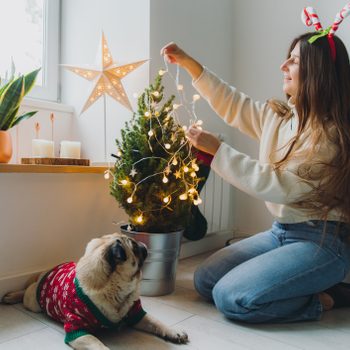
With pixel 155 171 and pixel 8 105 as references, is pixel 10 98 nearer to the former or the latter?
pixel 8 105

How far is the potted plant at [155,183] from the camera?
4.54 feet

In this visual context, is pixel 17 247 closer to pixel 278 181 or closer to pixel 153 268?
pixel 153 268

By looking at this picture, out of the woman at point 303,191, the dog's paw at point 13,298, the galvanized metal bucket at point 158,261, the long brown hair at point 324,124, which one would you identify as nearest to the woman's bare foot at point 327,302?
the woman at point 303,191

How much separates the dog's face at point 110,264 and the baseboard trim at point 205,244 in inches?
38.4

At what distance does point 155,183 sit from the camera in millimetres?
1381

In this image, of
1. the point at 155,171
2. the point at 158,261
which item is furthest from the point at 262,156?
the point at 158,261

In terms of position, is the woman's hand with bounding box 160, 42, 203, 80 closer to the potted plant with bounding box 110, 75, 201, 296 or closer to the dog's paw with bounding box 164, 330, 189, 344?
the potted plant with bounding box 110, 75, 201, 296

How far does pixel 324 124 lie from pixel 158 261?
78 centimetres

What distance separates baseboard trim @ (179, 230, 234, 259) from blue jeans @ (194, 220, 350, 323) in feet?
2.34

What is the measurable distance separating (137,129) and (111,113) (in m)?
0.50

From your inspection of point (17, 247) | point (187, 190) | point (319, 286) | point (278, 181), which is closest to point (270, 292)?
point (319, 286)

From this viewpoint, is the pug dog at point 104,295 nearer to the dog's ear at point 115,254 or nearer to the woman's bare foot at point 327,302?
the dog's ear at point 115,254

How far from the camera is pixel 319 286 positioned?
124 centimetres

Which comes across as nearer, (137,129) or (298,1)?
(137,129)
